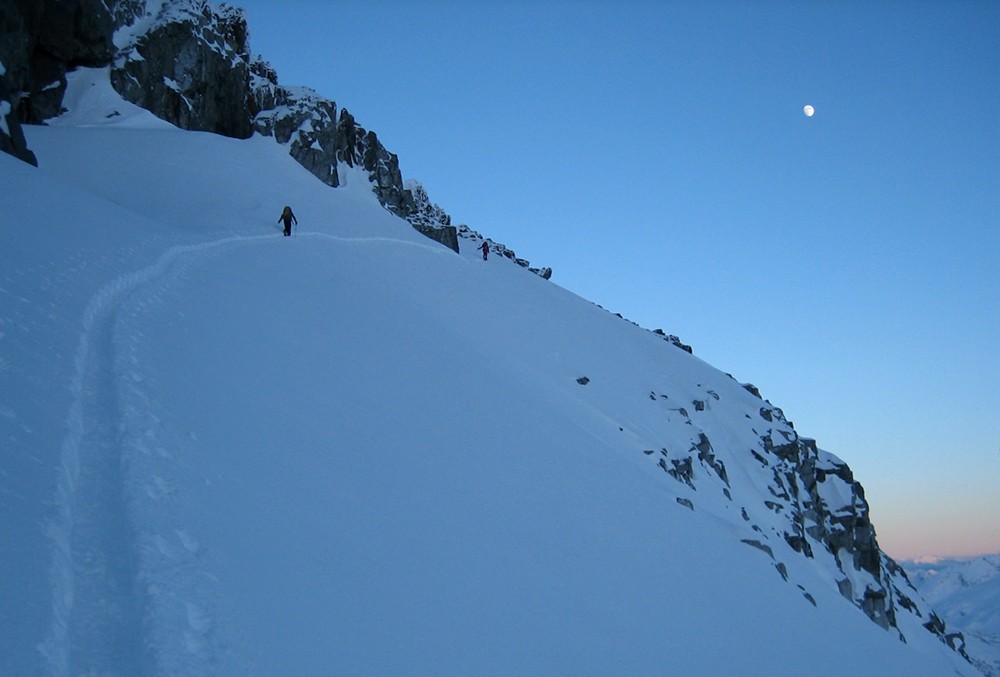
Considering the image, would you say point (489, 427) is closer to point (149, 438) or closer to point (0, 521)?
point (149, 438)

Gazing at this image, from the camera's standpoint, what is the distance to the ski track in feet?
12.1

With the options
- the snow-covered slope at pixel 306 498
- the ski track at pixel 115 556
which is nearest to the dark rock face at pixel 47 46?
the snow-covered slope at pixel 306 498

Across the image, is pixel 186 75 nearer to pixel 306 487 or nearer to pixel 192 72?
pixel 192 72

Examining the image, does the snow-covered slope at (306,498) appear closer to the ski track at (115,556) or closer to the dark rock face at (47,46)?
the ski track at (115,556)

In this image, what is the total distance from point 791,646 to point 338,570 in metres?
6.96

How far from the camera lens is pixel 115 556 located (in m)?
4.36

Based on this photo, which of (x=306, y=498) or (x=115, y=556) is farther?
(x=306, y=498)

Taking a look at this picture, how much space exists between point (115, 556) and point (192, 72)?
130ft

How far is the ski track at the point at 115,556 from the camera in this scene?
3.69m

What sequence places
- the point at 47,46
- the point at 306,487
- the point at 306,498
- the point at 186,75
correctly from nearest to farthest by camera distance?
the point at 306,498 → the point at 306,487 → the point at 47,46 → the point at 186,75

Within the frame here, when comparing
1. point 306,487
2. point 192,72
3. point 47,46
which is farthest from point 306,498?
point 192,72

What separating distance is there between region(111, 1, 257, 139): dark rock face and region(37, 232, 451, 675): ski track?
34.7 metres

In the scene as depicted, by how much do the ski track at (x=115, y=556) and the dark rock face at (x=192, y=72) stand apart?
114 feet

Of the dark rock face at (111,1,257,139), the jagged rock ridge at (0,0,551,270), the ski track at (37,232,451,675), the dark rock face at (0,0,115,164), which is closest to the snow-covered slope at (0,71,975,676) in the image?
the ski track at (37,232,451,675)
